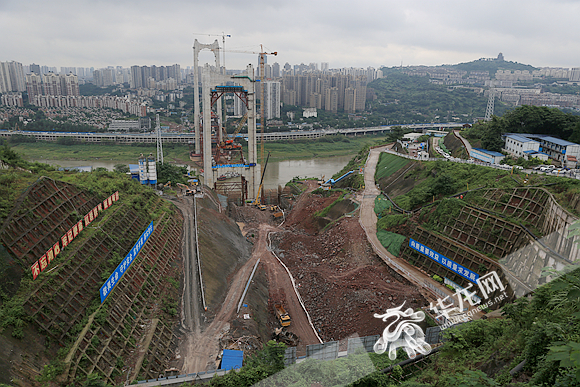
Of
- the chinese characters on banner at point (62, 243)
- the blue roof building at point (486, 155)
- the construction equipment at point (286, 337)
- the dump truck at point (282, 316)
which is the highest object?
the blue roof building at point (486, 155)

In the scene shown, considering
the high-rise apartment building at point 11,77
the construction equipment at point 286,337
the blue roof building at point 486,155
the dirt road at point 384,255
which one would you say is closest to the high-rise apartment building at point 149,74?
the high-rise apartment building at point 11,77

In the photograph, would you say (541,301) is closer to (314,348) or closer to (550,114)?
(314,348)

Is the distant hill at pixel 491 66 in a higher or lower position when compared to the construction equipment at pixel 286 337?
higher

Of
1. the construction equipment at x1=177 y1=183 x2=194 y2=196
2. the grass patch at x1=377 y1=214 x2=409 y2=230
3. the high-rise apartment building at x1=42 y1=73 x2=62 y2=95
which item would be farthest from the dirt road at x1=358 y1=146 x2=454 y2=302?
the high-rise apartment building at x1=42 y1=73 x2=62 y2=95

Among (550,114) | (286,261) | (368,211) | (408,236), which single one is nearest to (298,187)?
(368,211)

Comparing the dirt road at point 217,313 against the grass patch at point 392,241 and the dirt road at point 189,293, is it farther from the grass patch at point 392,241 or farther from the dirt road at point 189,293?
the grass patch at point 392,241

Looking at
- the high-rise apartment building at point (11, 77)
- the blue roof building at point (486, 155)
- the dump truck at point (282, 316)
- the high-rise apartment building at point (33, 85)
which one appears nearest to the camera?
the dump truck at point (282, 316)

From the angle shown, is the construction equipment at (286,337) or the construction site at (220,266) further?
the construction equipment at (286,337)

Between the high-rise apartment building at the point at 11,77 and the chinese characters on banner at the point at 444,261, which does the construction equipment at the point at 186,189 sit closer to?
the chinese characters on banner at the point at 444,261

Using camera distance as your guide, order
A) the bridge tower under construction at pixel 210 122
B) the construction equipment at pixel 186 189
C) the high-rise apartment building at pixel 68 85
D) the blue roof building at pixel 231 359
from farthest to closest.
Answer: the high-rise apartment building at pixel 68 85 → the bridge tower under construction at pixel 210 122 → the construction equipment at pixel 186 189 → the blue roof building at pixel 231 359

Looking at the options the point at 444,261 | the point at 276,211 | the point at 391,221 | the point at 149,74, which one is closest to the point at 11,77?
the point at 149,74
